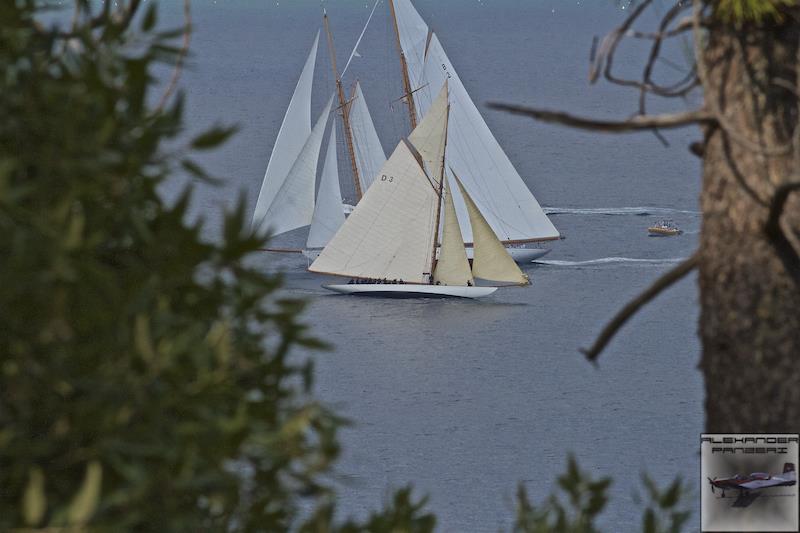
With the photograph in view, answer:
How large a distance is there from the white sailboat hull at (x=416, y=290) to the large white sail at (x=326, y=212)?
12.6 feet

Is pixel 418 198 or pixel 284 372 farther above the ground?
pixel 418 198

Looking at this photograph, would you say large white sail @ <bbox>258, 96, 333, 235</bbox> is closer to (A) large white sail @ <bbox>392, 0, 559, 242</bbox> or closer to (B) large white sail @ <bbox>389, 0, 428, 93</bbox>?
(A) large white sail @ <bbox>392, 0, 559, 242</bbox>

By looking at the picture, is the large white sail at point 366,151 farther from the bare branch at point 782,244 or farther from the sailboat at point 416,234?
the bare branch at point 782,244

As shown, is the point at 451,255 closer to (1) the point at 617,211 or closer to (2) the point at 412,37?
(2) the point at 412,37

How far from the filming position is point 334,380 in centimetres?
4762

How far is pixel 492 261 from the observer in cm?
5853

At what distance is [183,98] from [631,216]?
70.9m

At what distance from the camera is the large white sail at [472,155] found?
215 feet

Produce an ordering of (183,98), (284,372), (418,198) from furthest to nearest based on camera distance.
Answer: (418,198) → (284,372) → (183,98)

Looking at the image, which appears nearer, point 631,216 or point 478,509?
point 478,509

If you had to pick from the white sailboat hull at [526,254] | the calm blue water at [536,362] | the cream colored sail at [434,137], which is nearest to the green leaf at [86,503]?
the calm blue water at [536,362]

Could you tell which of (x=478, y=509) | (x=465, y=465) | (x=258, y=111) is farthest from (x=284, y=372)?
(x=258, y=111)

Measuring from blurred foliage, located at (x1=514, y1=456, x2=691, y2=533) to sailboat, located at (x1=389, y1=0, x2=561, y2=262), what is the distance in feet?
198

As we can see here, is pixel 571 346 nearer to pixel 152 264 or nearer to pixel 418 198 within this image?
pixel 418 198
